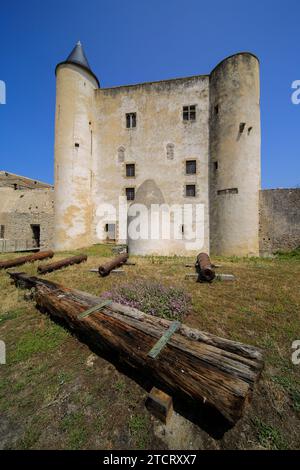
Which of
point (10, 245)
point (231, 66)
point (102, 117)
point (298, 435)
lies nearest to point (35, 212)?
point (10, 245)

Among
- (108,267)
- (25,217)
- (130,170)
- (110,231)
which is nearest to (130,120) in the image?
(130,170)

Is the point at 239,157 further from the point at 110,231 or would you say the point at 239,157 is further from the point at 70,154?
the point at 70,154

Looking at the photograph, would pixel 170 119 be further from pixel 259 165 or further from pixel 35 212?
pixel 35 212

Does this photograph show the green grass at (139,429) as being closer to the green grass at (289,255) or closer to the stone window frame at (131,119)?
the green grass at (289,255)

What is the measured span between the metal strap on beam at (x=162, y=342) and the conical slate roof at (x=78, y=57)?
72.9ft

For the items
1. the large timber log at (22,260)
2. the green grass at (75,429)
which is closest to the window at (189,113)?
the large timber log at (22,260)

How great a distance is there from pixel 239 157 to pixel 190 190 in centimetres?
452

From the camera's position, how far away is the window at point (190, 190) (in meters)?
17.0

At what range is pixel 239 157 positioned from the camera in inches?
561

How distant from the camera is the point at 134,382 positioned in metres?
2.93

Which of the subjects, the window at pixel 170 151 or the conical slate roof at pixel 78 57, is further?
the window at pixel 170 151

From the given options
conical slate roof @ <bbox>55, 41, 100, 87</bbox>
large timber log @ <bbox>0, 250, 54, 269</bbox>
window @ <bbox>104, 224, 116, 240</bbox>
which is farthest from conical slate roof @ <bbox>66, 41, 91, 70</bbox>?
large timber log @ <bbox>0, 250, 54, 269</bbox>

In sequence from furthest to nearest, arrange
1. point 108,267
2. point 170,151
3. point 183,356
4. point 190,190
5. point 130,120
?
point 130,120
point 170,151
point 190,190
point 108,267
point 183,356

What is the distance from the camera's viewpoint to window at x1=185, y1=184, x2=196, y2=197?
55.8 ft
